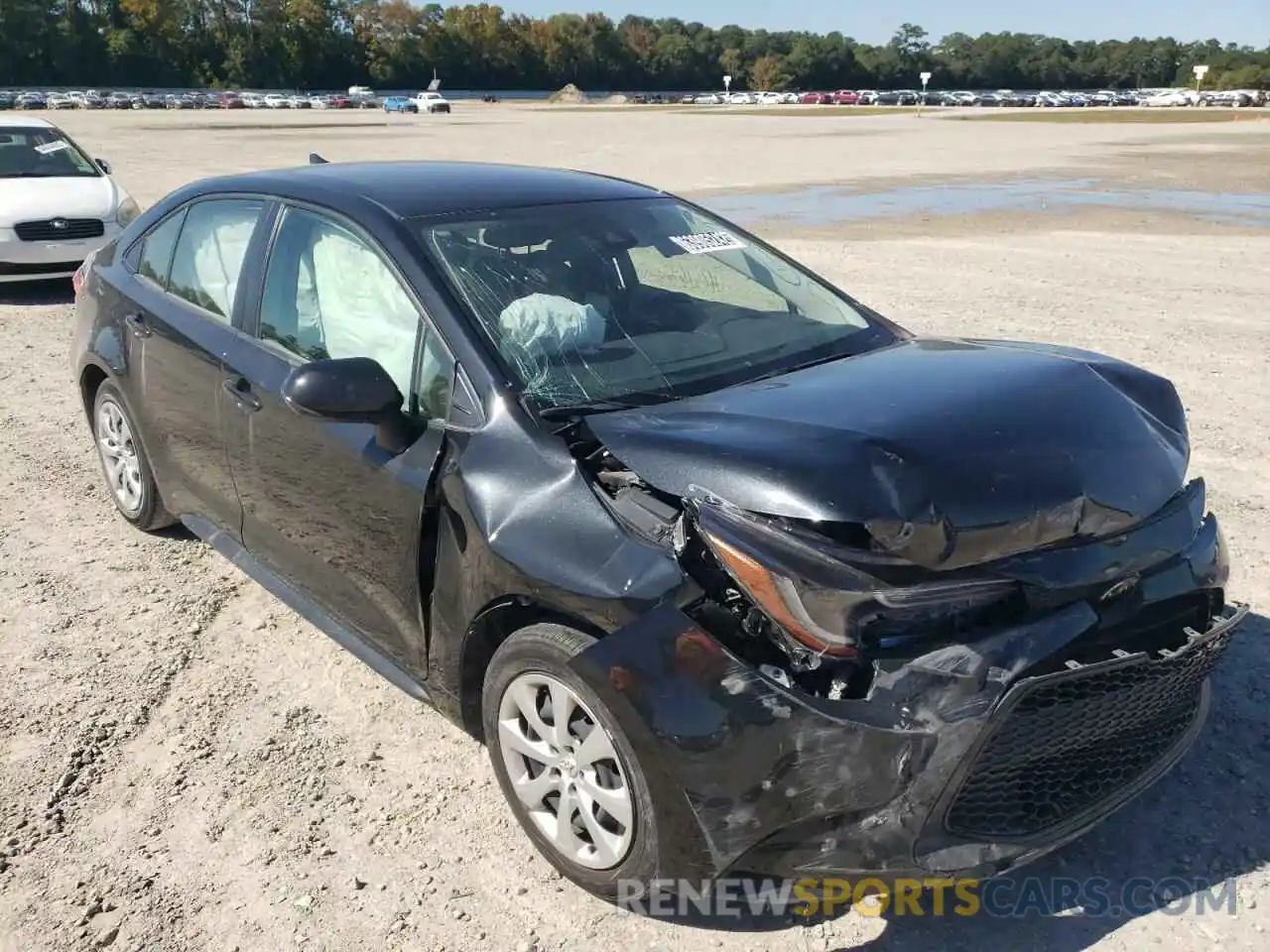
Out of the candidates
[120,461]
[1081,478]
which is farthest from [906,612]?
[120,461]

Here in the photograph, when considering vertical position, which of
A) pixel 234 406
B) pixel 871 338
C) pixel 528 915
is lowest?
pixel 528 915

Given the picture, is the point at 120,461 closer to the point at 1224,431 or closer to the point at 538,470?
the point at 538,470

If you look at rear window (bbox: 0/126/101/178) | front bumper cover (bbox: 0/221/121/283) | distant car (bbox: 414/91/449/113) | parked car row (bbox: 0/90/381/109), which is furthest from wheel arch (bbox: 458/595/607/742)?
parked car row (bbox: 0/90/381/109)

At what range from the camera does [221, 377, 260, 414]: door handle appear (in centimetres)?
372

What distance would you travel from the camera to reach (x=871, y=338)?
3.81 metres

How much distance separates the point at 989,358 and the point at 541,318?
1363 millimetres

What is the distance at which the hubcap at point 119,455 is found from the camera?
194 inches

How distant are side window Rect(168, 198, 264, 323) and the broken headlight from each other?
2.34m

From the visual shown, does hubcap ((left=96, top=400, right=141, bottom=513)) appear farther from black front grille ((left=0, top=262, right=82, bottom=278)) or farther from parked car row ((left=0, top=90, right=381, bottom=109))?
parked car row ((left=0, top=90, right=381, bottom=109))

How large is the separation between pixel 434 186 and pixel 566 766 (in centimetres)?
207

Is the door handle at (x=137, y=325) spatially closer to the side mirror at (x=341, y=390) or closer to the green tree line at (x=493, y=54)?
the side mirror at (x=341, y=390)

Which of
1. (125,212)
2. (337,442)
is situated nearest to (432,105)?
(125,212)

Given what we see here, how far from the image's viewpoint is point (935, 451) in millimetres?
2676

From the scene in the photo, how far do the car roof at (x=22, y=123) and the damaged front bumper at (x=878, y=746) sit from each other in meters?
12.0
